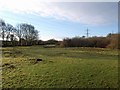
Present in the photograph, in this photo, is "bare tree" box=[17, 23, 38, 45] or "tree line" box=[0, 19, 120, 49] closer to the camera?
"tree line" box=[0, 19, 120, 49]

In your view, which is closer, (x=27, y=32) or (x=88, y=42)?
(x=88, y=42)

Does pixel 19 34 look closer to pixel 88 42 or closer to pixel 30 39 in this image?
pixel 30 39

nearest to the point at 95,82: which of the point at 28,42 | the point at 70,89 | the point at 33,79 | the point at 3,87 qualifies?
the point at 70,89

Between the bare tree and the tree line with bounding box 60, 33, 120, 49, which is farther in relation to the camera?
the bare tree

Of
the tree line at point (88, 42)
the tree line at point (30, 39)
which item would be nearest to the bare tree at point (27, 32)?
the tree line at point (30, 39)

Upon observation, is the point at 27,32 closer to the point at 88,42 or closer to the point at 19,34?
the point at 19,34

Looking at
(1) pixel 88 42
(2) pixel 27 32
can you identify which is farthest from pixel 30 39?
(1) pixel 88 42

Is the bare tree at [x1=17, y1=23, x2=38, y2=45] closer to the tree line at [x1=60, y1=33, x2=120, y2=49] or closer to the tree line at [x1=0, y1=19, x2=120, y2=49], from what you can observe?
the tree line at [x1=0, y1=19, x2=120, y2=49]

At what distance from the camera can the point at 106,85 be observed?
13492mm

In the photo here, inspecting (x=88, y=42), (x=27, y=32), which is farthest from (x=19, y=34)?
(x=88, y=42)

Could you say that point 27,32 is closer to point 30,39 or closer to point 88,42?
point 30,39

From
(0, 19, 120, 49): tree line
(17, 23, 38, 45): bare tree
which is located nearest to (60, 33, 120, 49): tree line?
(0, 19, 120, 49): tree line

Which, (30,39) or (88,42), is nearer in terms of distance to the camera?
(88,42)

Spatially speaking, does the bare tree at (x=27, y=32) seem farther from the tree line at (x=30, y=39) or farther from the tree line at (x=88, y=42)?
the tree line at (x=88, y=42)
